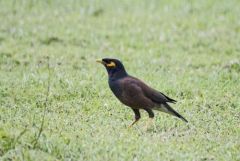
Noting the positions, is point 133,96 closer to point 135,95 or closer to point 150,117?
point 135,95

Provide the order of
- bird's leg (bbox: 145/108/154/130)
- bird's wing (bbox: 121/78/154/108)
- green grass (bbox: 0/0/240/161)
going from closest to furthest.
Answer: green grass (bbox: 0/0/240/161), bird's wing (bbox: 121/78/154/108), bird's leg (bbox: 145/108/154/130)

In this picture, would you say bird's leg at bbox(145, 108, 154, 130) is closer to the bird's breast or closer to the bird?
the bird

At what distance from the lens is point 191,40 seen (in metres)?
15.6

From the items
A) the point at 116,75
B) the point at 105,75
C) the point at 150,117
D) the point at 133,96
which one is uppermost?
the point at 116,75

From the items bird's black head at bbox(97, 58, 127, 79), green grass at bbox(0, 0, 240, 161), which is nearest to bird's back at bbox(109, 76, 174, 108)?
bird's black head at bbox(97, 58, 127, 79)

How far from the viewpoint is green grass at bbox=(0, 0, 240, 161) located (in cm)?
843

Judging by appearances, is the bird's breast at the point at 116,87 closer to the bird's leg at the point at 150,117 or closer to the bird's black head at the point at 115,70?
the bird's black head at the point at 115,70

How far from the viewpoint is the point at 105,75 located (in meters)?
12.7

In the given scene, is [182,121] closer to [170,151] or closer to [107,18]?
[170,151]

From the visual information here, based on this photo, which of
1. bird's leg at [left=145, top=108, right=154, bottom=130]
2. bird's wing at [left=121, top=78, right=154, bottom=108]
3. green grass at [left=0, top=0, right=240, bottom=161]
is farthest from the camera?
bird's leg at [left=145, top=108, right=154, bottom=130]

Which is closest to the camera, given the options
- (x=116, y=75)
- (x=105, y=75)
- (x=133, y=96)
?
(x=133, y=96)

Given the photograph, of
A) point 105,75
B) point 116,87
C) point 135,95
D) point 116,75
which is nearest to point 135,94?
point 135,95

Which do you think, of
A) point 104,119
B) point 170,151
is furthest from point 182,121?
point 170,151

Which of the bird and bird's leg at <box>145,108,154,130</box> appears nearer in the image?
the bird
